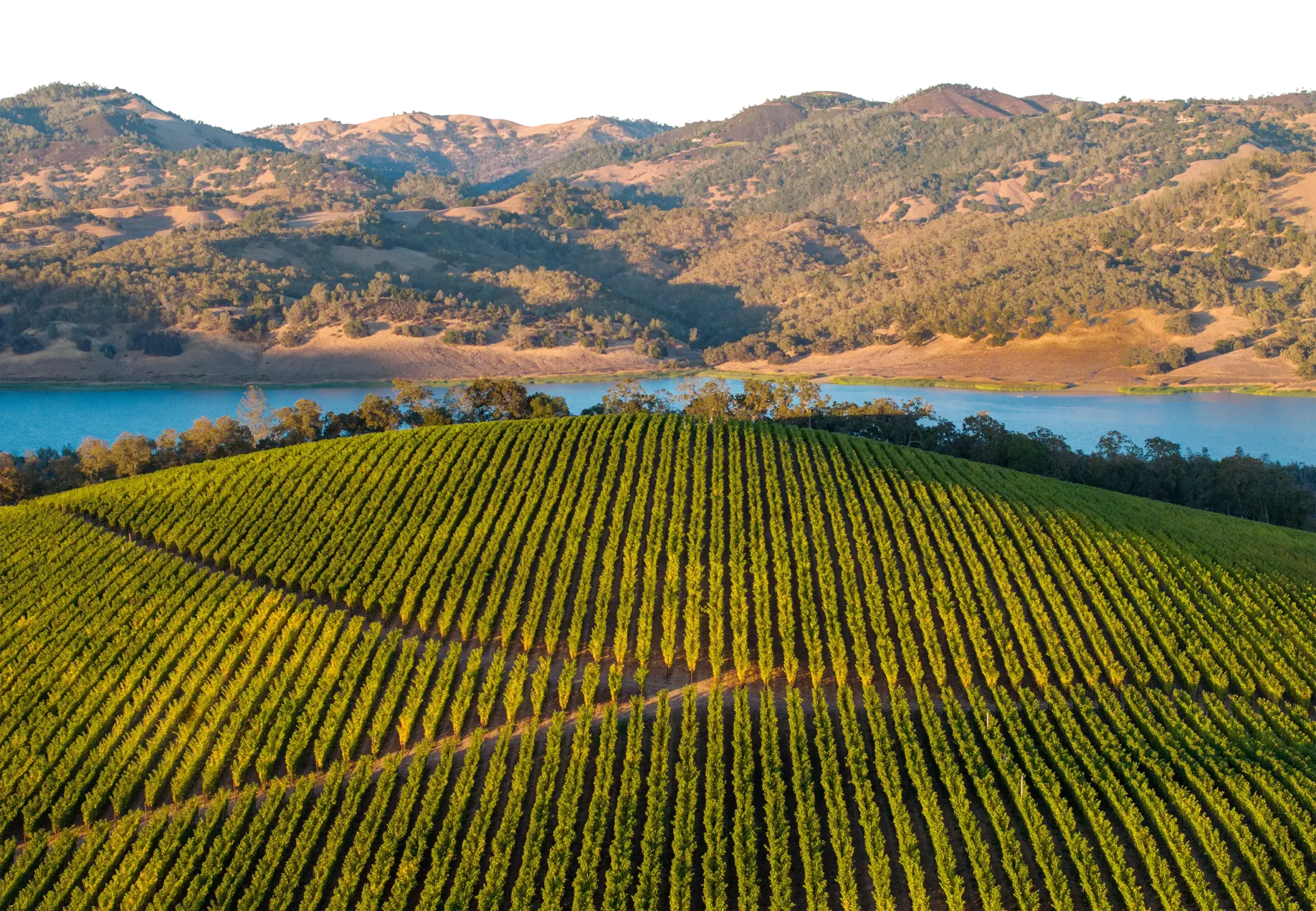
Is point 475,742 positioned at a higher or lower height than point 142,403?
higher

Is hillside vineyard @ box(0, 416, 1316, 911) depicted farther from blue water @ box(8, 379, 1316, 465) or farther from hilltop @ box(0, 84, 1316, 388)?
hilltop @ box(0, 84, 1316, 388)

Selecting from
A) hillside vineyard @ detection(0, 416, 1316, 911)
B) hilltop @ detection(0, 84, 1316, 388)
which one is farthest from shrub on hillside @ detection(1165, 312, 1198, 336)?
hillside vineyard @ detection(0, 416, 1316, 911)

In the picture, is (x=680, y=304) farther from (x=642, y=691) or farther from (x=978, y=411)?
(x=642, y=691)

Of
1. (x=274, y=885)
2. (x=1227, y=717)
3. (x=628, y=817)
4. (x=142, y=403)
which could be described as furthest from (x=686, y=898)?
(x=142, y=403)

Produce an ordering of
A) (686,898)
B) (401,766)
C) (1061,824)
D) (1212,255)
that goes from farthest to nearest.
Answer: (1212,255), (401,766), (1061,824), (686,898)

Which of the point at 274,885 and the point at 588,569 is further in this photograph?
the point at 588,569

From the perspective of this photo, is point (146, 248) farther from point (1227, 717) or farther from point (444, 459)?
point (1227, 717)
